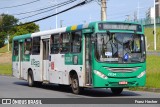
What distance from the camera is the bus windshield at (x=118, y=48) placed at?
17.3 metres

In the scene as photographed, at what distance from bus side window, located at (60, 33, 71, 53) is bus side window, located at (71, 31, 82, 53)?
0.42 metres

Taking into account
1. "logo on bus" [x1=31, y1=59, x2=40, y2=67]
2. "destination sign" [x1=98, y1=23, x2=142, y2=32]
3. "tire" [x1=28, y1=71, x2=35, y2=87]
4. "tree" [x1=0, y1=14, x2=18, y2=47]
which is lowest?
"tire" [x1=28, y1=71, x2=35, y2=87]

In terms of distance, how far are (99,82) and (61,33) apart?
4.36 meters

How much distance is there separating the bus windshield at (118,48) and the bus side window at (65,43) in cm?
268

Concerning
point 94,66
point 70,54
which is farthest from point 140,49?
point 70,54

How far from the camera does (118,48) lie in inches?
685

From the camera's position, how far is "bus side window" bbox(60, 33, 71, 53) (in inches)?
775

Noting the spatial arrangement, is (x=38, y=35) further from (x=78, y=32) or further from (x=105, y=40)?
(x=105, y=40)

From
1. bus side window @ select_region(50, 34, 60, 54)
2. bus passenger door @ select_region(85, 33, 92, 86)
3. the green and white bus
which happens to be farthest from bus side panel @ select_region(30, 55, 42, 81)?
bus passenger door @ select_region(85, 33, 92, 86)

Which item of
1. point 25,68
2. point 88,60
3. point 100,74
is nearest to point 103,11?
point 25,68

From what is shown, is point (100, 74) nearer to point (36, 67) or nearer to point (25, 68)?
point (36, 67)

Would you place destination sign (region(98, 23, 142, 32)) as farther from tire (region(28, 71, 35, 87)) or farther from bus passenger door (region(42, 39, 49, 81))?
tire (region(28, 71, 35, 87))

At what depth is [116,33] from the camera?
17547 millimetres

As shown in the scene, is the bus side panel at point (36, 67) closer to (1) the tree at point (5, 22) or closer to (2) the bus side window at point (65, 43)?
(2) the bus side window at point (65, 43)
